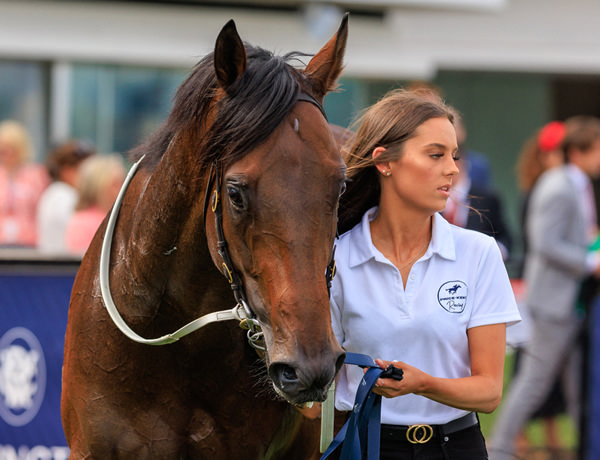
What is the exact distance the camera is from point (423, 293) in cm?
262

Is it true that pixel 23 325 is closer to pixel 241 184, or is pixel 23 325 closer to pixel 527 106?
pixel 241 184

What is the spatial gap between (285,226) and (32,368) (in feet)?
11.4

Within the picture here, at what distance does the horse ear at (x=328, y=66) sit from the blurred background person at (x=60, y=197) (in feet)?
13.2

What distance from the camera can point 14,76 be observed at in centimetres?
1057

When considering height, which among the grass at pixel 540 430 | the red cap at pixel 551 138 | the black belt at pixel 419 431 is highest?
the red cap at pixel 551 138

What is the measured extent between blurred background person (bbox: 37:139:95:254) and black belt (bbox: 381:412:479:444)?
4.08 metres

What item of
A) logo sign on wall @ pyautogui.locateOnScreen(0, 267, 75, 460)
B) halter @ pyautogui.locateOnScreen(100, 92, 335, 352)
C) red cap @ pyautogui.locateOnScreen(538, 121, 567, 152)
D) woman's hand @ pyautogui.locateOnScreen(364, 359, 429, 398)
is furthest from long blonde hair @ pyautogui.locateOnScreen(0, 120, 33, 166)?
woman's hand @ pyautogui.locateOnScreen(364, 359, 429, 398)

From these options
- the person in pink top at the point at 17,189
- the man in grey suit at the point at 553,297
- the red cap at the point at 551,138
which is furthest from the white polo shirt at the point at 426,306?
the person in pink top at the point at 17,189

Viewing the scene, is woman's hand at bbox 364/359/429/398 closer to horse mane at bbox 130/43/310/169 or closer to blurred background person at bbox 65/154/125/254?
horse mane at bbox 130/43/310/169

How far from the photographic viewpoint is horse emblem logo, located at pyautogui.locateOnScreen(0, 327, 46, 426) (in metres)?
5.25

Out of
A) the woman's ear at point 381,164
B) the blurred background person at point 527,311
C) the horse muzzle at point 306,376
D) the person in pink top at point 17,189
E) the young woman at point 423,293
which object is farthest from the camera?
the person in pink top at point 17,189

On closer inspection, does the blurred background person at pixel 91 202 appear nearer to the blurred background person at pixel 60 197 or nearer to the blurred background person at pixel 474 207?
the blurred background person at pixel 60 197

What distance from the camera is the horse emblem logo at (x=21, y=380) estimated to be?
207 inches

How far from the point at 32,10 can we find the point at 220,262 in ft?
27.8
